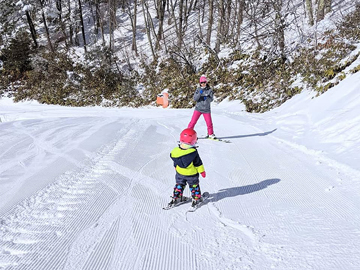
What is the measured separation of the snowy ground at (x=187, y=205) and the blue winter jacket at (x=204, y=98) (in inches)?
35.3

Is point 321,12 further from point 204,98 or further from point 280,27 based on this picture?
point 204,98

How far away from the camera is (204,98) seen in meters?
7.21

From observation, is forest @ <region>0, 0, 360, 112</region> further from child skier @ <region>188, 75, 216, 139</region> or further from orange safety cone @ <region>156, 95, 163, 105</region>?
child skier @ <region>188, 75, 216, 139</region>

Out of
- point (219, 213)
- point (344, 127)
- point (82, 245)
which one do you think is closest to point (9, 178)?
point (82, 245)

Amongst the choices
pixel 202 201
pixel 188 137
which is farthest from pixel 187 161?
pixel 202 201

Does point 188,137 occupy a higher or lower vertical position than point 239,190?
higher

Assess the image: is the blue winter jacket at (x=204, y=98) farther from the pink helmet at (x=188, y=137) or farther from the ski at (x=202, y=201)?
the pink helmet at (x=188, y=137)

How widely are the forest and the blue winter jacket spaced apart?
483 cm

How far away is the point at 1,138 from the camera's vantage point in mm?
8266

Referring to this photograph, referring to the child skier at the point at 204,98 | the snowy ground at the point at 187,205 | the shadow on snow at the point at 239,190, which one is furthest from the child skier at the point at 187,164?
the child skier at the point at 204,98

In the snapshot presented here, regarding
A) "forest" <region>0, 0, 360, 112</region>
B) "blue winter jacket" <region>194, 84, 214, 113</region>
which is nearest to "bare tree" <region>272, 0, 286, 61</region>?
"forest" <region>0, 0, 360, 112</region>

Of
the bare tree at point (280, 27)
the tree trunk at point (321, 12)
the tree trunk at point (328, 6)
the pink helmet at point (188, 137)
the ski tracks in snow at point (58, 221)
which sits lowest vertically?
the ski tracks in snow at point (58, 221)

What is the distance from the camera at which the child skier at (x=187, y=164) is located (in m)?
3.46

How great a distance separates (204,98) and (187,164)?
13.0ft
